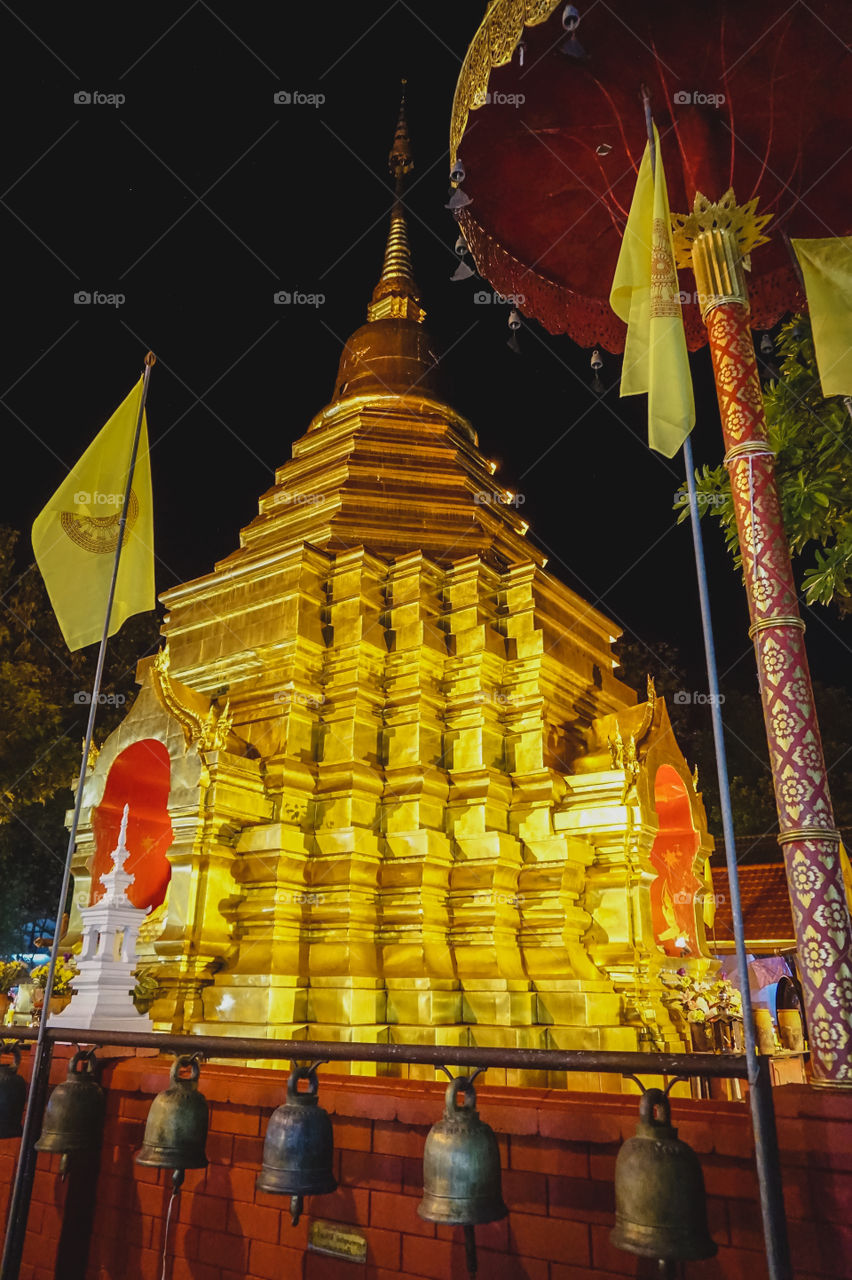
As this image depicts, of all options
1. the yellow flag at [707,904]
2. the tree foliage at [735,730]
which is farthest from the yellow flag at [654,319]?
the tree foliage at [735,730]

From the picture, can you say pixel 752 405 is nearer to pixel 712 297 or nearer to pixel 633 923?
pixel 712 297

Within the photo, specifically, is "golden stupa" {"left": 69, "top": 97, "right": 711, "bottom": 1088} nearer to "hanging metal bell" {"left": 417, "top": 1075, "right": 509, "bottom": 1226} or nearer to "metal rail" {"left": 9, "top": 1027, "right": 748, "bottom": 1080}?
"metal rail" {"left": 9, "top": 1027, "right": 748, "bottom": 1080}

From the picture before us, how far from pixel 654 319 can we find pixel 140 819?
953cm

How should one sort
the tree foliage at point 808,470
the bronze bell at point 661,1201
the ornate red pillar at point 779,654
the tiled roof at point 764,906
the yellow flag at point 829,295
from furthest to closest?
the tiled roof at point 764,906 < the tree foliage at point 808,470 < the yellow flag at point 829,295 < the ornate red pillar at point 779,654 < the bronze bell at point 661,1201

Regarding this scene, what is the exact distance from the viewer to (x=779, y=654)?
4305 millimetres

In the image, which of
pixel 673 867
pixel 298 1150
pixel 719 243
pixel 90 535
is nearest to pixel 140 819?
pixel 90 535

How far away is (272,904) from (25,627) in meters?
13.1

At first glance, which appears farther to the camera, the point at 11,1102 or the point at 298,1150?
the point at 11,1102

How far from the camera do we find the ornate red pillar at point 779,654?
3.73 meters

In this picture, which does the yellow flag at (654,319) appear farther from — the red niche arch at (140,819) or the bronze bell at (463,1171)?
the red niche arch at (140,819)

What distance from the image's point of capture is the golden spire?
17094 millimetres

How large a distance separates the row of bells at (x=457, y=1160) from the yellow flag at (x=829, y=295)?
436 centimetres

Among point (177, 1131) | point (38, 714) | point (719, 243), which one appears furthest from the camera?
point (38, 714)

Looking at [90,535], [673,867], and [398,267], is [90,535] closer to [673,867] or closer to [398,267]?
[673,867]
